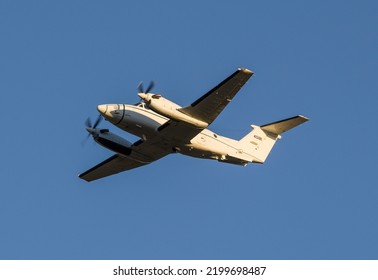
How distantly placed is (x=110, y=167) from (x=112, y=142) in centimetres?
334

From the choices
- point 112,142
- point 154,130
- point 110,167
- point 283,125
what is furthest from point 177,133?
point 283,125

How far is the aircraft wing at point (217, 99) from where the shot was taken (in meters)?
35.0

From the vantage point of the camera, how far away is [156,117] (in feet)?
125

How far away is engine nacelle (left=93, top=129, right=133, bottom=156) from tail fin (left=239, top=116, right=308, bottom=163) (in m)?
6.54

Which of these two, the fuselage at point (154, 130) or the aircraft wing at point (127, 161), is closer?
the fuselage at point (154, 130)

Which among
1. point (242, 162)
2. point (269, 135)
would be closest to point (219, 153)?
point (242, 162)

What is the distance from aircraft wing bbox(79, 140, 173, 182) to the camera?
131 ft

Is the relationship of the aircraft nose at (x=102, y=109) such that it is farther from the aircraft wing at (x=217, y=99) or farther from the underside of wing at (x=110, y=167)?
the underside of wing at (x=110, y=167)

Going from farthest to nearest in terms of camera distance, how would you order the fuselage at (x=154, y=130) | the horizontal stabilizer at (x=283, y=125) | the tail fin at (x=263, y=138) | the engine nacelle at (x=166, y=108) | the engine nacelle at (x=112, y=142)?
the tail fin at (x=263, y=138), the horizontal stabilizer at (x=283, y=125), the engine nacelle at (x=112, y=142), the fuselage at (x=154, y=130), the engine nacelle at (x=166, y=108)

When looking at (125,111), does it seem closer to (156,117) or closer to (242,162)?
(156,117)

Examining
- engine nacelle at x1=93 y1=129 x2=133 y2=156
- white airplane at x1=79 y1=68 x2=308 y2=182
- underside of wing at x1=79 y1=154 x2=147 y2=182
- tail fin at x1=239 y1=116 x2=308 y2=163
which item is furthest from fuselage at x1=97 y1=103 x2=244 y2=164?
underside of wing at x1=79 y1=154 x2=147 y2=182

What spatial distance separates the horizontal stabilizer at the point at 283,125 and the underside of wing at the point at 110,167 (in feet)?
25.6

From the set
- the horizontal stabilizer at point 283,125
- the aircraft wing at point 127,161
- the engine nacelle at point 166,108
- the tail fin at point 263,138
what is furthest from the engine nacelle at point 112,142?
the horizontal stabilizer at point 283,125
